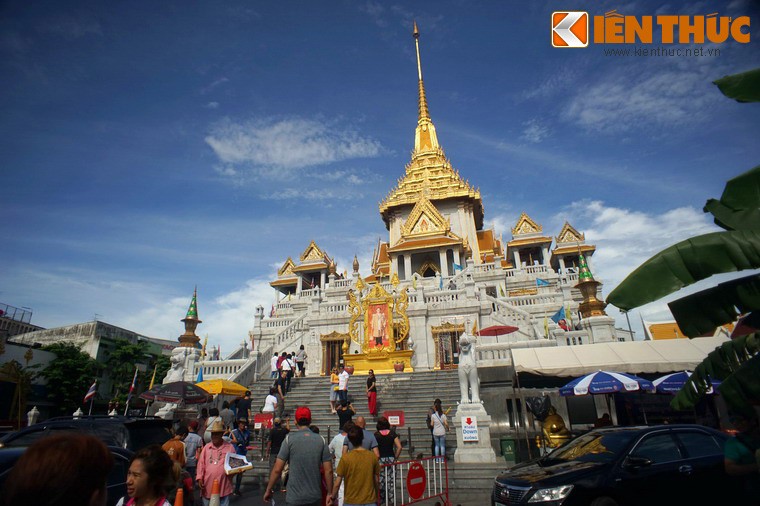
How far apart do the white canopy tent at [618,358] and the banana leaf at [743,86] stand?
27.0 feet

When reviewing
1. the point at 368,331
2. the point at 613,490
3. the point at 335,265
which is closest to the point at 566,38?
the point at 613,490

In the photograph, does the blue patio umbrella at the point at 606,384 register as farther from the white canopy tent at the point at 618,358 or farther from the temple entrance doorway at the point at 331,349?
the temple entrance doorway at the point at 331,349

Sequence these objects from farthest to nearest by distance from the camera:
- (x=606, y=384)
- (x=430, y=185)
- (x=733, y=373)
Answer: (x=430, y=185)
(x=606, y=384)
(x=733, y=373)

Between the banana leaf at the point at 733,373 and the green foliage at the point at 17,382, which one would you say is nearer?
the banana leaf at the point at 733,373

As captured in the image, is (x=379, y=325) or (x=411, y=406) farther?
(x=379, y=325)

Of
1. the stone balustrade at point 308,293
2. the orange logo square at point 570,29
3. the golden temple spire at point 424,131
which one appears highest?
the golden temple spire at point 424,131

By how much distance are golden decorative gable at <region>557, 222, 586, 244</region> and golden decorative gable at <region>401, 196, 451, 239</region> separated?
12.2 m

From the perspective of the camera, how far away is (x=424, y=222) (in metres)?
36.2

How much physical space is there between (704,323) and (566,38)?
29.9 feet

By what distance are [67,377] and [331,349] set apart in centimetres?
2113

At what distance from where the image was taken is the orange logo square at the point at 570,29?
1095 centimetres

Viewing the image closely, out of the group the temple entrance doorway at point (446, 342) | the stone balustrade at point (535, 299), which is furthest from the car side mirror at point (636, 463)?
the stone balustrade at point (535, 299)

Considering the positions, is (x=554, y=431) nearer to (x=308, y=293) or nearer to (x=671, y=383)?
(x=671, y=383)

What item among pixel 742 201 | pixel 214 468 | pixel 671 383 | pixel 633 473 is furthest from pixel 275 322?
pixel 742 201
